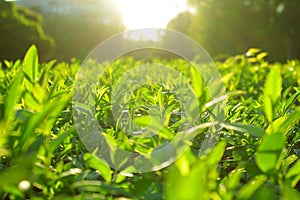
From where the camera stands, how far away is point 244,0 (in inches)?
1302

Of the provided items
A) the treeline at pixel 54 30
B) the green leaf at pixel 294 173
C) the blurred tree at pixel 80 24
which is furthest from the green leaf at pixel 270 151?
the blurred tree at pixel 80 24

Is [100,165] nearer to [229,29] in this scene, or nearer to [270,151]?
[270,151]

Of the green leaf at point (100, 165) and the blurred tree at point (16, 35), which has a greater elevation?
the blurred tree at point (16, 35)

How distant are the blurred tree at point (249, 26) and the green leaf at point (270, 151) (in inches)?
1195

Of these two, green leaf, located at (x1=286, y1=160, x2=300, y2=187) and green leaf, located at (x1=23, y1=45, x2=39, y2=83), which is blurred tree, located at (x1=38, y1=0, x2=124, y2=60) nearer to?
green leaf, located at (x1=23, y1=45, x2=39, y2=83)

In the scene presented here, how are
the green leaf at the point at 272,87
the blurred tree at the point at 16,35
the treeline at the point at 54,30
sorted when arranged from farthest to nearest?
1. the treeline at the point at 54,30
2. the blurred tree at the point at 16,35
3. the green leaf at the point at 272,87

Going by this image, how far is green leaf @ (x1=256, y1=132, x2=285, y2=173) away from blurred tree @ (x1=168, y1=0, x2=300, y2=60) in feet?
99.6

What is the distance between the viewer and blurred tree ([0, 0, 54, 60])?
19109 mm

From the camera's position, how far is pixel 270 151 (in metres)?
0.67

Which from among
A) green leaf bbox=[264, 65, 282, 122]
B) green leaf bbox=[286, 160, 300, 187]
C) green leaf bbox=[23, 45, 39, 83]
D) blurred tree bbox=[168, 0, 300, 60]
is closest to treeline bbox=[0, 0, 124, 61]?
blurred tree bbox=[168, 0, 300, 60]

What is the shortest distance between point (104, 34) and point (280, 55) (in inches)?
702

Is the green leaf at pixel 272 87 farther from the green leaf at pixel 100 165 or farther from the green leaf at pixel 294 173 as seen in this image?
the green leaf at pixel 100 165

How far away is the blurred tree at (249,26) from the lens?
30.8 metres

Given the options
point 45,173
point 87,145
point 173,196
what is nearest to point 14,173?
point 45,173
